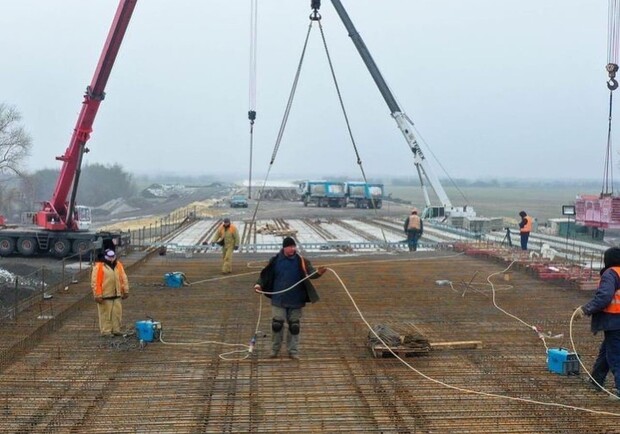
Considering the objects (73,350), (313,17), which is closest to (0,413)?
(73,350)

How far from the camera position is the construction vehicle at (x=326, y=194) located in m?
51.3

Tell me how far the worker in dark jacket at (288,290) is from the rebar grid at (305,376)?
12.2 inches

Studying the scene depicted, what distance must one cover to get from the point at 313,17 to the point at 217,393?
10.7 metres

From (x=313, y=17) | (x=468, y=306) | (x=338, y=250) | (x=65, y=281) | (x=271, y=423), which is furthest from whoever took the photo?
(x=338, y=250)

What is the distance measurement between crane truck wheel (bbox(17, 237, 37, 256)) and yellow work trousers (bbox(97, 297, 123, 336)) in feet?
44.6

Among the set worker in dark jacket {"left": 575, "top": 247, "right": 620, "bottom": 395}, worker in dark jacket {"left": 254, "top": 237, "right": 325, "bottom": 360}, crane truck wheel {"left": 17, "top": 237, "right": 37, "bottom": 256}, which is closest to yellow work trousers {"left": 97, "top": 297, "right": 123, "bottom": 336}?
worker in dark jacket {"left": 254, "top": 237, "right": 325, "bottom": 360}

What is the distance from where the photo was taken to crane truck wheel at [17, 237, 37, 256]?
826 inches

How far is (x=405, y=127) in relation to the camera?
88.1ft

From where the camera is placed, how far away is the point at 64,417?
5848 mm

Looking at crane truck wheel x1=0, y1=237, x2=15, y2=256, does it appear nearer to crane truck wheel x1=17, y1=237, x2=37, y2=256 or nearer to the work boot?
crane truck wheel x1=17, y1=237, x2=37, y2=256

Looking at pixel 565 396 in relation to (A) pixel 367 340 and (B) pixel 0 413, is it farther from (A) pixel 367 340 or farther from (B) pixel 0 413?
(B) pixel 0 413

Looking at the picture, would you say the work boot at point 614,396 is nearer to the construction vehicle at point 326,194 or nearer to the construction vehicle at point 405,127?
the construction vehicle at point 405,127

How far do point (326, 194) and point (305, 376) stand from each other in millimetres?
44600

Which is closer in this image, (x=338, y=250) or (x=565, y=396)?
(x=565, y=396)
